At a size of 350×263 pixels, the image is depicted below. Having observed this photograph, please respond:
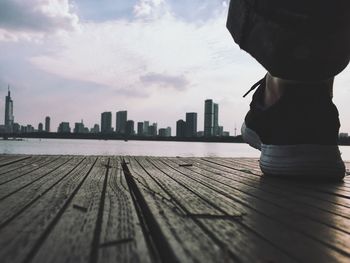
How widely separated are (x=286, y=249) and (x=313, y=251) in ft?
0.21

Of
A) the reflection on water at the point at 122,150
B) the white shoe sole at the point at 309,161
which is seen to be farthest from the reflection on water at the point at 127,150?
the white shoe sole at the point at 309,161

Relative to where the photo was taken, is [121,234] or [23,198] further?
[23,198]

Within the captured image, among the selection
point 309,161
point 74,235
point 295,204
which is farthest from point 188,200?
point 309,161

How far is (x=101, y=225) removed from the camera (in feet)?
3.96

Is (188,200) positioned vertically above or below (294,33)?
below

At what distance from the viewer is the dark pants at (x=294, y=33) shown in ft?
5.81

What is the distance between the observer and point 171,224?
3.96 feet

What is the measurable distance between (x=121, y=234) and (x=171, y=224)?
0.17 metres

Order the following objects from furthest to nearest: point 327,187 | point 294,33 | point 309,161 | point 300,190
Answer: point 309,161 < point 327,187 < point 300,190 < point 294,33

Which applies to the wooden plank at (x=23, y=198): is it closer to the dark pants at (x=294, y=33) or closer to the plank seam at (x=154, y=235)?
the plank seam at (x=154, y=235)

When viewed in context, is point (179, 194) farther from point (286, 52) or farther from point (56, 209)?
point (286, 52)

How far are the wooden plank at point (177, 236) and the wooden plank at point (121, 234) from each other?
44mm

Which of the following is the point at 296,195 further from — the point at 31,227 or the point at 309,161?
the point at 31,227

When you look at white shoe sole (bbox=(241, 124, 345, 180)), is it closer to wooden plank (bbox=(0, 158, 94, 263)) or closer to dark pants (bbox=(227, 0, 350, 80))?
dark pants (bbox=(227, 0, 350, 80))
